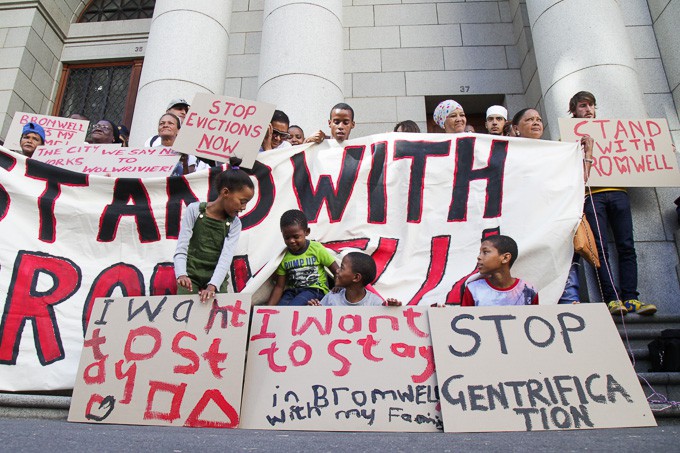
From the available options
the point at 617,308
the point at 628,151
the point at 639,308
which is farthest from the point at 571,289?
the point at 628,151

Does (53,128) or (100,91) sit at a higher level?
A: (100,91)

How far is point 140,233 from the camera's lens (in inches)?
172

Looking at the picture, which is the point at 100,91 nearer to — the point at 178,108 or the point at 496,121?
the point at 178,108

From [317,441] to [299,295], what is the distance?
6.52 ft

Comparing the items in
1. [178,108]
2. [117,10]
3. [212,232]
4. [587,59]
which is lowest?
[212,232]

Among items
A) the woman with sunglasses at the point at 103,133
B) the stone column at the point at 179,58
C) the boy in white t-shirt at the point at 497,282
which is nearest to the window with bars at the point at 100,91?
the stone column at the point at 179,58

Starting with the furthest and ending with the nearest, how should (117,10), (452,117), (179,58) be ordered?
(117,10)
(179,58)
(452,117)

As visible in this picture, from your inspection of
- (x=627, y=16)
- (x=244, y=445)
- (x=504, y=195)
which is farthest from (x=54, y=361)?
(x=627, y=16)

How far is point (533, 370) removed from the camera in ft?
8.61

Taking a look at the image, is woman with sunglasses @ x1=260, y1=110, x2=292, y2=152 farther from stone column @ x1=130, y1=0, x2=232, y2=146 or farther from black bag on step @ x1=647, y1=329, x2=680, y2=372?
black bag on step @ x1=647, y1=329, x2=680, y2=372

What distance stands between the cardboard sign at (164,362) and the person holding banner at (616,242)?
309cm

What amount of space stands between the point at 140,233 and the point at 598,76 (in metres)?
5.05

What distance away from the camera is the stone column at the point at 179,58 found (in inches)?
277

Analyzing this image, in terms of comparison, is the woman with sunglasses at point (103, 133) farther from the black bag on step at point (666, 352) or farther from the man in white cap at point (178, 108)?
the black bag on step at point (666, 352)
